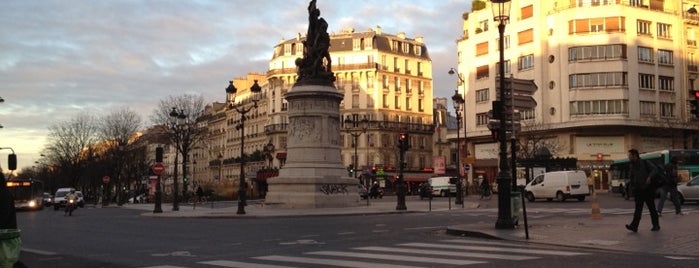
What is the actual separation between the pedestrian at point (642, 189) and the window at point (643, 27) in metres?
63.8

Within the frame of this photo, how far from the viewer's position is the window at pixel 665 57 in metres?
75.2

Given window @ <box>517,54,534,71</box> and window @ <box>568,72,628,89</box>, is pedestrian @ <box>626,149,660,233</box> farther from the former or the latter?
window @ <box>517,54,534,71</box>

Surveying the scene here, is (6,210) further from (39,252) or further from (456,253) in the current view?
(39,252)

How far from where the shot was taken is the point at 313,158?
33.7 meters

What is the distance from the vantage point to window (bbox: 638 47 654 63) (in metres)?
73.6

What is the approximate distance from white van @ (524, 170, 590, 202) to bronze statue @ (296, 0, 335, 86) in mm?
16475

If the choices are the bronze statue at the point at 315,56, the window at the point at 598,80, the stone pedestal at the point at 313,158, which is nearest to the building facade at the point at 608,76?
the window at the point at 598,80

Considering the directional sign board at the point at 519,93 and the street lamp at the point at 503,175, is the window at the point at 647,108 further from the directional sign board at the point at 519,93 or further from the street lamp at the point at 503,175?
the street lamp at the point at 503,175

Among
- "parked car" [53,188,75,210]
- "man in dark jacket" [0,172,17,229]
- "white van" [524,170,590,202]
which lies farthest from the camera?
"parked car" [53,188,75,210]

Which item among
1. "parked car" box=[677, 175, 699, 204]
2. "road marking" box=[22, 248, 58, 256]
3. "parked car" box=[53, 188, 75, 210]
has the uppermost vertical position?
"parked car" box=[677, 175, 699, 204]

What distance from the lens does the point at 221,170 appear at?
13025 cm

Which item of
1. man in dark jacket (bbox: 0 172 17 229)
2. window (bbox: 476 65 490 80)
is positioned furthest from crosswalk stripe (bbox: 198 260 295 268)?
window (bbox: 476 65 490 80)

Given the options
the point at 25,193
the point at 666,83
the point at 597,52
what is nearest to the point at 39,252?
the point at 25,193

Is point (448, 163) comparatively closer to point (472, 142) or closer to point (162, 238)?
point (472, 142)
